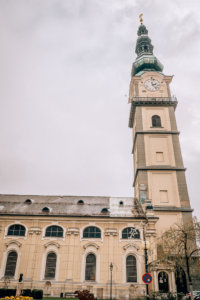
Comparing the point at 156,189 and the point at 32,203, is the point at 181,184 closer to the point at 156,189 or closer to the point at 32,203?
the point at 156,189

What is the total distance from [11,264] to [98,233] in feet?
37.5

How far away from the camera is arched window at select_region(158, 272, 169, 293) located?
28.7m

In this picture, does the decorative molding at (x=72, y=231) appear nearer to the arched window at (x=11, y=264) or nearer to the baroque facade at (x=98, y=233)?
the baroque facade at (x=98, y=233)

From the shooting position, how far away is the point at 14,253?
3175 cm

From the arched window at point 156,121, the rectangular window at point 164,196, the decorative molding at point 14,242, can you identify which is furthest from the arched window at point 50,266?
the arched window at point 156,121

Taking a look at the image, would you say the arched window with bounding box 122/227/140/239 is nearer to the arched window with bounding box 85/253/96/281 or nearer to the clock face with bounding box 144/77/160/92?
the arched window with bounding box 85/253/96/281

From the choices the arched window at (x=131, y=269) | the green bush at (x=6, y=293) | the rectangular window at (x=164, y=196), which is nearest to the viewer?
the green bush at (x=6, y=293)

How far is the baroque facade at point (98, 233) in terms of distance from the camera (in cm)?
2980

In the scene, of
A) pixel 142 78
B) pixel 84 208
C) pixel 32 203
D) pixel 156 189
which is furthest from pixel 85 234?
pixel 142 78

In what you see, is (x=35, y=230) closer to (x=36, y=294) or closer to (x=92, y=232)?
(x=92, y=232)

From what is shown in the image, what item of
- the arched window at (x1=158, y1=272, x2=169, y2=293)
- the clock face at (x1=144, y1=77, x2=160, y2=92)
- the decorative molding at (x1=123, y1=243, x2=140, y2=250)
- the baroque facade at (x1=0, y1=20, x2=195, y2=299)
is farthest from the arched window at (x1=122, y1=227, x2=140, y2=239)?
the clock face at (x1=144, y1=77, x2=160, y2=92)

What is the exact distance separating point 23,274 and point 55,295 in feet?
15.4

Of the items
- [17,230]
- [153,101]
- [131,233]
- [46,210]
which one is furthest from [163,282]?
[153,101]

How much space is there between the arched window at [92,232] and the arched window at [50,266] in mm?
4699
